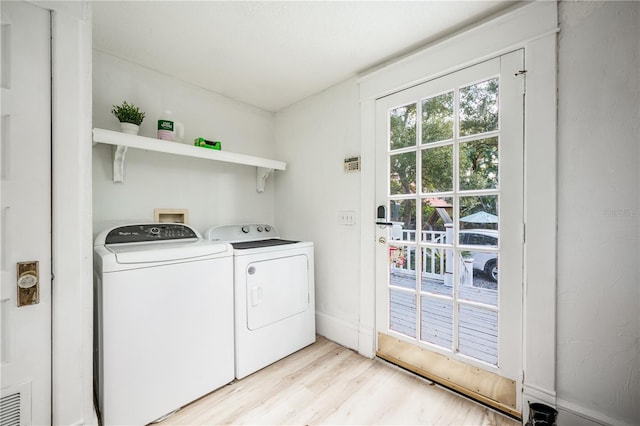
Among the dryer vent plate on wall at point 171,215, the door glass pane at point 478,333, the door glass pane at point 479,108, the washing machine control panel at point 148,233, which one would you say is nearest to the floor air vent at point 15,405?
the washing machine control panel at point 148,233

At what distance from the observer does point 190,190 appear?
221cm

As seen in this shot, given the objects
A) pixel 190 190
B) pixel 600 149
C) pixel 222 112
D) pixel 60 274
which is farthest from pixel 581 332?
pixel 222 112

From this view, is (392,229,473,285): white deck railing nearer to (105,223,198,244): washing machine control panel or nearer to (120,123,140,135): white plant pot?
(105,223,198,244): washing machine control panel

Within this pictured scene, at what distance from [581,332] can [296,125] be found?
8.00 feet

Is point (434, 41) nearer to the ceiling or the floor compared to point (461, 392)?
nearer to the ceiling

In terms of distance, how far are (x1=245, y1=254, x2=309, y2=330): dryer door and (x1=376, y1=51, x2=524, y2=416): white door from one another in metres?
0.61

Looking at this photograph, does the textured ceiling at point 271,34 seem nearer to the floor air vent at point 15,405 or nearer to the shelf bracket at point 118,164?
the shelf bracket at point 118,164

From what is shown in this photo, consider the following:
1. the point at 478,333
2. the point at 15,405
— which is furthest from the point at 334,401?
the point at 15,405

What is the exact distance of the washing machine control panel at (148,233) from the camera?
1642 millimetres

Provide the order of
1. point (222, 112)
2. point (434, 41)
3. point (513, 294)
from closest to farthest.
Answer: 1. point (513, 294)
2. point (434, 41)
3. point (222, 112)

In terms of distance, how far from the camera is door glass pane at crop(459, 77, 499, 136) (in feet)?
4.91

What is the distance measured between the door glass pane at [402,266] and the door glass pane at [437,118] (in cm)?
75

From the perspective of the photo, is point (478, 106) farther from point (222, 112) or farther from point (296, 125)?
point (222, 112)

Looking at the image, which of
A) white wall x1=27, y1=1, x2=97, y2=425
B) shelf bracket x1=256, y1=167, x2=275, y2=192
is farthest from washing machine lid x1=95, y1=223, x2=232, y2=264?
shelf bracket x1=256, y1=167, x2=275, y2=192
